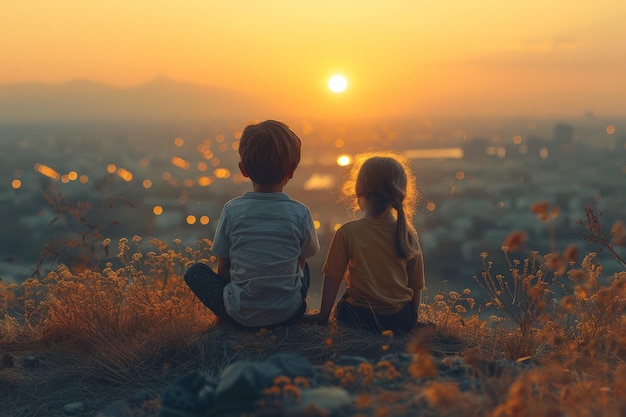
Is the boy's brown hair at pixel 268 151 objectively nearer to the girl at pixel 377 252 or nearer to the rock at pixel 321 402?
the girl at pixel 377 252

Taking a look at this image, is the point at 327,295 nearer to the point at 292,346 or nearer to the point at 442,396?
the point at 292,346

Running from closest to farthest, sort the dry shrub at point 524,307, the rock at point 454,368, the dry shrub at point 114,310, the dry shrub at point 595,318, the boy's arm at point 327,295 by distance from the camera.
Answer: the rock at point 454,368 < the dry shrub at point 595,318 < the dry shrub at point 524,307 < the boy's arm at point 327,295 < the dry shrub at point 114,310

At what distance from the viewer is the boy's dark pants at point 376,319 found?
425 cm

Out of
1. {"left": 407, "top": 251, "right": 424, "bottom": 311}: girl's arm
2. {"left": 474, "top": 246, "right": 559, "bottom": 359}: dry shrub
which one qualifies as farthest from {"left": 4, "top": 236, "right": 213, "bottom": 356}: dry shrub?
{"left": 474, "top": 246, "right": 559, "bottom": 359}: dry shrub

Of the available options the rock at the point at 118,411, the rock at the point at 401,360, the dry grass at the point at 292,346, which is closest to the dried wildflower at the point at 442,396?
the dry grass at the point at 292,346

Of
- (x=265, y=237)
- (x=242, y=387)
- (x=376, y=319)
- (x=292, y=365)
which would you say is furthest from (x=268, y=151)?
(x=242, y=387)

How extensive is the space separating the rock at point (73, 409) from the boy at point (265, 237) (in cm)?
99

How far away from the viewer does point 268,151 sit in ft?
13.1

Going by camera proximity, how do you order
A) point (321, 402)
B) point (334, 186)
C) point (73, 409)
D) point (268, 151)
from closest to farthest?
point (321, 402), point (73, 409), point (268, 151), point (334, 186)

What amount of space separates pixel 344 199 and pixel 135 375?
1646 millimetres

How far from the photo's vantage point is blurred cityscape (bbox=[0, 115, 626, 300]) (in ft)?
132

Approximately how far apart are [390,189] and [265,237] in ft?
2.63

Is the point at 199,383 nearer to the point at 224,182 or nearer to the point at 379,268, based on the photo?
the point at 379,268

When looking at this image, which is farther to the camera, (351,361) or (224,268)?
(224,268)
